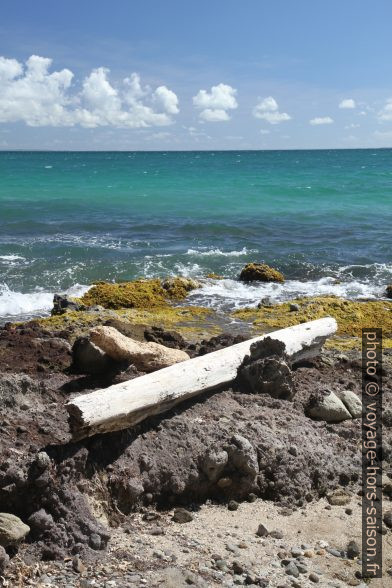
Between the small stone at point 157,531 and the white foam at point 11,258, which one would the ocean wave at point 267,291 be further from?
the small stone at point 157,531

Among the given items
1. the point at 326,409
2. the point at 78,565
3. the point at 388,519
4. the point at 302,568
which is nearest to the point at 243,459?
the point at 302,568

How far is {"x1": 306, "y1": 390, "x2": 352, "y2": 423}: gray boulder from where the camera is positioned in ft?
28.0

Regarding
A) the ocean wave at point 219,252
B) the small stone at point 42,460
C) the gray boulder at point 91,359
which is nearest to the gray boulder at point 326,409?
the gray boulder at point 91,359

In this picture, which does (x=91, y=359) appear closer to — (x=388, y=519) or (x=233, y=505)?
(x=233, y=505)

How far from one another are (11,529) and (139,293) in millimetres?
10937

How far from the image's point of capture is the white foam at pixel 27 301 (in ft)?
49.6

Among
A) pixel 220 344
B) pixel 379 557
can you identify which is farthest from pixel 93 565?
pixel 220 344

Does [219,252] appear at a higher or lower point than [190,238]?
lower

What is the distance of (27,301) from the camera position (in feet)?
52.4

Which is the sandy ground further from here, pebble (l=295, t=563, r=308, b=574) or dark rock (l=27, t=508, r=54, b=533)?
dark rock (l=27, t=508, r=54, b=533)

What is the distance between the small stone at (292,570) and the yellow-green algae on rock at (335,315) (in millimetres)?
7240

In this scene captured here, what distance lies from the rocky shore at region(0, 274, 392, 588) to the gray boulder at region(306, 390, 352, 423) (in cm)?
2

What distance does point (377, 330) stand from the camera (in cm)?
1368

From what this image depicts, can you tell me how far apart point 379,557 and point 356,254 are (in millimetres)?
17655
